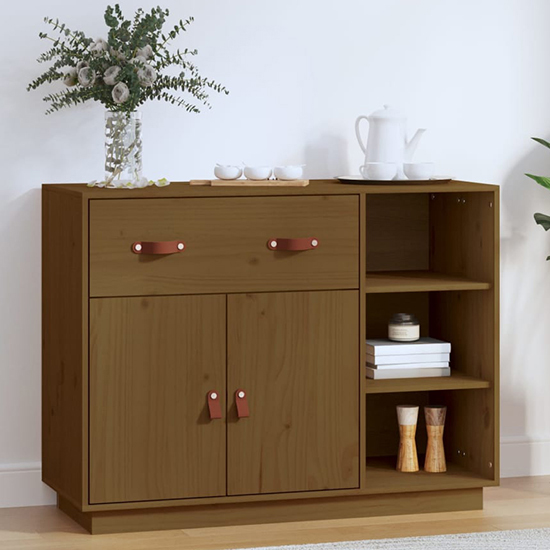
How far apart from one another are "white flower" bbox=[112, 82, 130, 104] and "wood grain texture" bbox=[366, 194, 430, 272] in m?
0.89

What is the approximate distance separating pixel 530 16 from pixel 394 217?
81 cm

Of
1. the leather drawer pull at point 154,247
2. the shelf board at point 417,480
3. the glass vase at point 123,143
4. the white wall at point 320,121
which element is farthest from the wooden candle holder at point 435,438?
the glass vase at point 123,143

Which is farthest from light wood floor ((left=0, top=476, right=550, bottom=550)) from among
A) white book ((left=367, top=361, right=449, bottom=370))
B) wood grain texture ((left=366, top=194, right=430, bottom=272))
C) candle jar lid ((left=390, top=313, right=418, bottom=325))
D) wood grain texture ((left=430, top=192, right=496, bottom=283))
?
wood grain texture ((left=366, top=194, right=430, bottom=272))

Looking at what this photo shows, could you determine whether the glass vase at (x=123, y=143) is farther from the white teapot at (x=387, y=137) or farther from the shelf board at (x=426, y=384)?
the shelf board at (x=426, y=384)

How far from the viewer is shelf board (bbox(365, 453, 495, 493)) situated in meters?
3.28

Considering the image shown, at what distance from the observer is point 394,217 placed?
3.61 m

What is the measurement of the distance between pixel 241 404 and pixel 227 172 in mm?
641

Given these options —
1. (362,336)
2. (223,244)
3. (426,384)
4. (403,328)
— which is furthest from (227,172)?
(426,384)

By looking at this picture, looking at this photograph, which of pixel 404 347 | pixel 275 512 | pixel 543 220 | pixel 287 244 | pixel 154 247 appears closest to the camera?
pixel 154 247

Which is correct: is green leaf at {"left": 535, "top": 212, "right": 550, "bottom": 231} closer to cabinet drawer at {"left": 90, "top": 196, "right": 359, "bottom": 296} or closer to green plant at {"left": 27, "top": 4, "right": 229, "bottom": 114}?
cabinet drawer at {"left": 90, "top": 196, "right": 359, "bottom": 296}

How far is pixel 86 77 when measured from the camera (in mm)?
3125

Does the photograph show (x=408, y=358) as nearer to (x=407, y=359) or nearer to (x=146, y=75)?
(x=407, y=359)

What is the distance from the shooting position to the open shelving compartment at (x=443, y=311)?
130 inches

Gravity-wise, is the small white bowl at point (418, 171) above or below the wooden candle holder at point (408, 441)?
above
